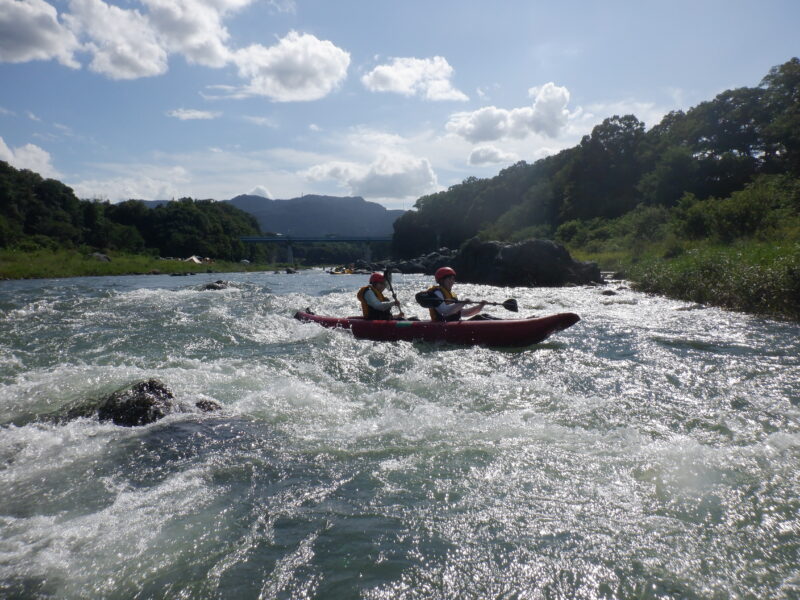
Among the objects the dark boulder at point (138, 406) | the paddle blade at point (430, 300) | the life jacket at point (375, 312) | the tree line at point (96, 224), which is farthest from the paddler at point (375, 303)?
the tree line at point (96, 224)

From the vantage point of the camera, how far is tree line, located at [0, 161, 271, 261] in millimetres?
44697

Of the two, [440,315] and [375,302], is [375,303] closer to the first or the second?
[375,302]

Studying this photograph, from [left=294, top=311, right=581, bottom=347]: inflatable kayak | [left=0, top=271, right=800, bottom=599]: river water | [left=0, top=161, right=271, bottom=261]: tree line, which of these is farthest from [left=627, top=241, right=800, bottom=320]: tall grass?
[left=0, top=161, right=271, bottom=261]: tree line

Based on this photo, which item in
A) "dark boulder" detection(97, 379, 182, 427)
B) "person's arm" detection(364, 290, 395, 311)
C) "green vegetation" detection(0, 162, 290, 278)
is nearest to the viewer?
"dark boulder" detection(97, 379, 182, 427)

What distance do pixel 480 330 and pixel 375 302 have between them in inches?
81.8

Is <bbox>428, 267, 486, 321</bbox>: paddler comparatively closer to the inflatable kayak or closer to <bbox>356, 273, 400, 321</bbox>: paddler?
the inflatable kayak

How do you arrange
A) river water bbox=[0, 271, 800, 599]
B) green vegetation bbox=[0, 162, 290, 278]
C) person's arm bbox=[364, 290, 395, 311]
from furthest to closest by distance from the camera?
green vegetation bbox=[0, 162, 290, 278] → person's arm bbox=[364, 290, 395, 311] → river water bbox=[0, 271, 800, 599]

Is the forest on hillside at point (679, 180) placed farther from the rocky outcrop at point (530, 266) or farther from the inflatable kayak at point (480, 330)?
the inflatable kayak at point (480, 330)

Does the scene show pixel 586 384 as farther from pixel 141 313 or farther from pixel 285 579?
pixel 141 313

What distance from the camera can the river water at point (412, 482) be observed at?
2.43 metres

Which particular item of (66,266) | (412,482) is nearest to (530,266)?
(412,482)

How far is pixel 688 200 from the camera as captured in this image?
24344mm

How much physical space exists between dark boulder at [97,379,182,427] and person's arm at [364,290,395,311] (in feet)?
15.7

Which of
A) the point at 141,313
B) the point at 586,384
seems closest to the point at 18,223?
the point at 141,313
